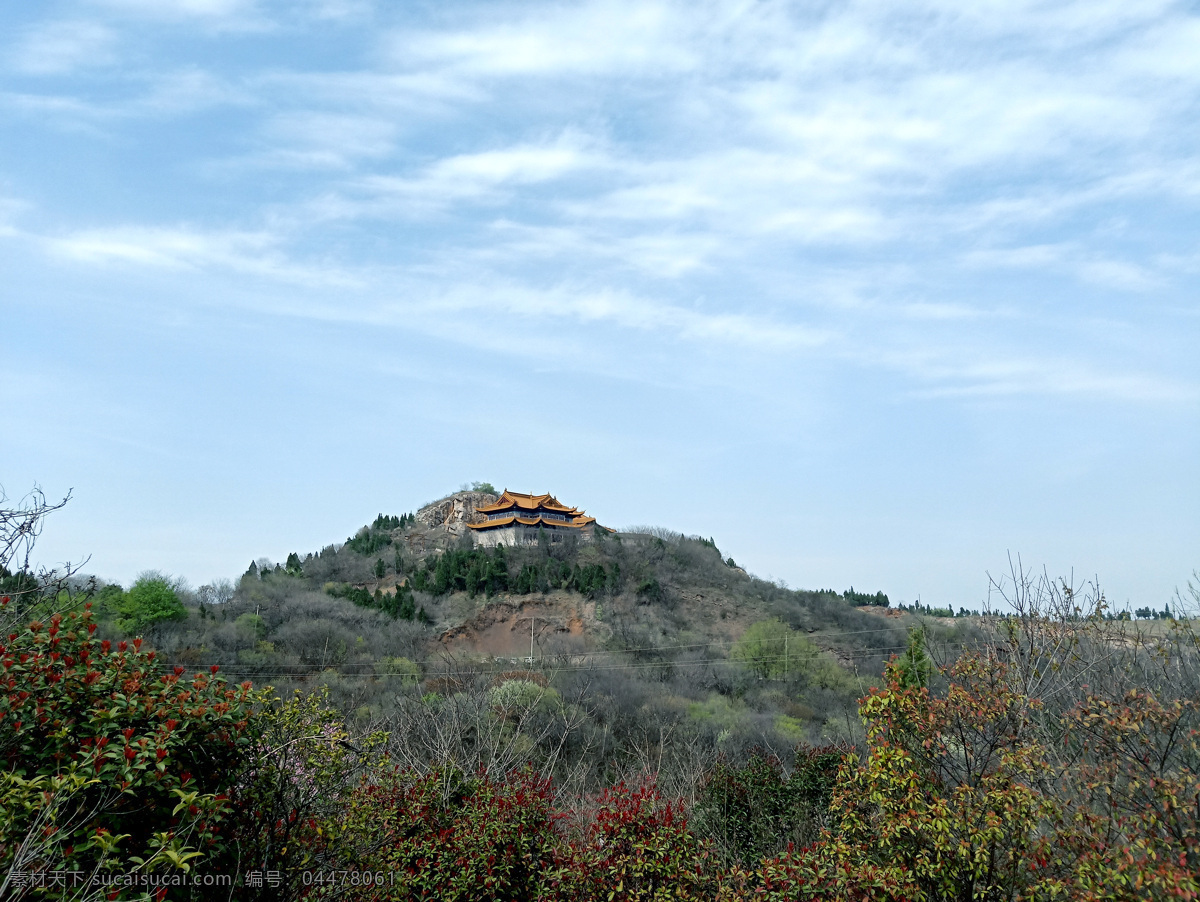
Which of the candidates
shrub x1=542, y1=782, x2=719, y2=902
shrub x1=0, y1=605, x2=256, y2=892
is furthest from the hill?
shrub x1=0, y1=605, x2=256, y2=892

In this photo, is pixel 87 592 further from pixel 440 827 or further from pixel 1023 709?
pixel 1023 709

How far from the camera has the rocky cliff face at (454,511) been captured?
2509 inches

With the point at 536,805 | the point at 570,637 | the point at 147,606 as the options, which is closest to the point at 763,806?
the point at 536,805

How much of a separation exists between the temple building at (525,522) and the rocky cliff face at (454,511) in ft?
14.4

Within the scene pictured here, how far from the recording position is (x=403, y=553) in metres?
57.5

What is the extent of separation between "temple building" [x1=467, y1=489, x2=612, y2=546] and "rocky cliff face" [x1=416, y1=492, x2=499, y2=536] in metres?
4.38

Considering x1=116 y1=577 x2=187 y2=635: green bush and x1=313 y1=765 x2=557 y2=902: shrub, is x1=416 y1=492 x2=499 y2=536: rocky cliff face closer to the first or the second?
x1=116 y1=577 x2=187 y2=635: green bush

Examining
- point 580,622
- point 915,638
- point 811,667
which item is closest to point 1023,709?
point 915,638

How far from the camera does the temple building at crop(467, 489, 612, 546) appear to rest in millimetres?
56938

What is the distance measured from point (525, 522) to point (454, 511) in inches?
399

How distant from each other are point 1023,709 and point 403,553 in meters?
54.5

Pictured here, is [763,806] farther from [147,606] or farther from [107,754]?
[147,606]

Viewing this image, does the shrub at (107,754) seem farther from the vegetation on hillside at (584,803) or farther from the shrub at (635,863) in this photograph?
the shrub at (635,863)

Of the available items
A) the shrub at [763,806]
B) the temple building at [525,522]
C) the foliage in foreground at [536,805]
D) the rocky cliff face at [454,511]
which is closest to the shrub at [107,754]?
the foliage in foreground at [536,805]
